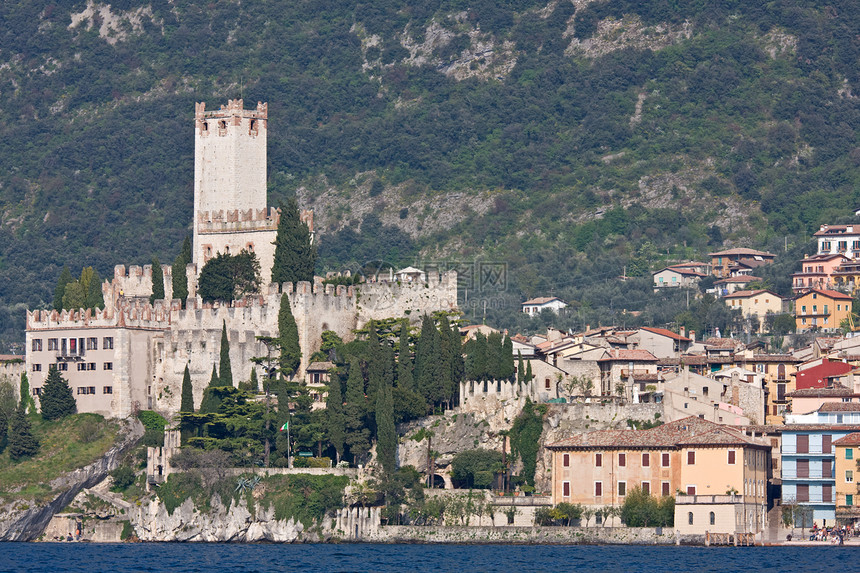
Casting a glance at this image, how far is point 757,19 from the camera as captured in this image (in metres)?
191

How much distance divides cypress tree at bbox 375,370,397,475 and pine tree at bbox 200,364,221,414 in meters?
8.33

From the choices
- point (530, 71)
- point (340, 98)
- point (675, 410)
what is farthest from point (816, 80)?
point (675, 410)

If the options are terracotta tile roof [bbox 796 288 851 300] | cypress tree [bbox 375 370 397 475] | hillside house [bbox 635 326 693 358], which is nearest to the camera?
cypress tree [bbox 375 370 397 475]

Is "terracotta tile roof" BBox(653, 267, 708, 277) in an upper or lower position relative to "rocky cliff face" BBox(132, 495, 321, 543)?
upper

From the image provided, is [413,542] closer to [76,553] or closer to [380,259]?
[76,553]

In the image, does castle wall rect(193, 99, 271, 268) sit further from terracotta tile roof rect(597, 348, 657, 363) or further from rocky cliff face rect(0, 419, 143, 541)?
terracotta tile roof rect(597, 348, 657, 363)

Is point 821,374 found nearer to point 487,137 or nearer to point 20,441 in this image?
point 20,441

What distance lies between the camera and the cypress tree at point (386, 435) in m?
88.4

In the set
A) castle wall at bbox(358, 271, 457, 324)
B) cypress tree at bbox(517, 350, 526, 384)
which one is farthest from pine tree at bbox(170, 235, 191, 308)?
cypress tree at bbox(517, 350, 526, 384)

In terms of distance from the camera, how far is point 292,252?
9888 cm

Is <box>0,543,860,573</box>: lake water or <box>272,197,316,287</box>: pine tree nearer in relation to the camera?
<box>0,543,860,573</box>: lake water

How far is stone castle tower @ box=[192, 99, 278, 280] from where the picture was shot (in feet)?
334

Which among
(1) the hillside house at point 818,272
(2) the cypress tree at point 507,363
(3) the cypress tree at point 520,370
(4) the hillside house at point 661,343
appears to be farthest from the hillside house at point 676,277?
(2) the cypress tree at point 507,363

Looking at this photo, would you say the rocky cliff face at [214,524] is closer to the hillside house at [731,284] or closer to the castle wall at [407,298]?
the castle wall at [407,298]
